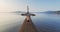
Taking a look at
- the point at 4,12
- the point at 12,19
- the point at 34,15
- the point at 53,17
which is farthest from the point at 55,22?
the point at 4,12

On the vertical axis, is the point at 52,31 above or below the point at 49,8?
below

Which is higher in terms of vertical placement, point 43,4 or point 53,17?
point 43,4

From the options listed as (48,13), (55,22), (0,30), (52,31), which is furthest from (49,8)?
(0,30)

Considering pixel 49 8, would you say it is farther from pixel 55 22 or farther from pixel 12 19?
pixel 12 19

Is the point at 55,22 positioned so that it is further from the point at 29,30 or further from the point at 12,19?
the point at 12,19

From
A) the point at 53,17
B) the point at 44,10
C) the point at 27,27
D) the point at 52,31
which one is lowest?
the point at 52,31

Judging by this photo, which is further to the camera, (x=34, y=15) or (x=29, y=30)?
(x=34, y=15)
